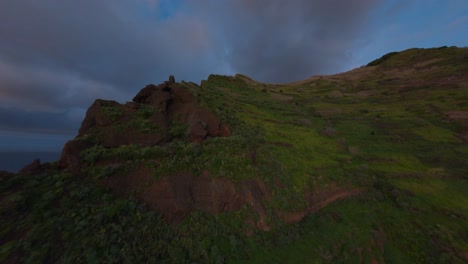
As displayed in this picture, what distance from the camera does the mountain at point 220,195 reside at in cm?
1115

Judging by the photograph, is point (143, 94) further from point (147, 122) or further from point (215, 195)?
point (215, 195)

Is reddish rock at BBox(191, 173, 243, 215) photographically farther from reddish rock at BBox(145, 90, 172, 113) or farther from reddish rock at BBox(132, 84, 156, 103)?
reddish rock at BBox(132, 84, 156, 103)

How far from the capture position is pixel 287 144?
2680cm

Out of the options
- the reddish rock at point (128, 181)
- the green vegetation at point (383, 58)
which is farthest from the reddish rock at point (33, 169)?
the green vegetation at point (383, 58)

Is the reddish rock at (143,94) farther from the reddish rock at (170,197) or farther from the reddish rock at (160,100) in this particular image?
the reddish rock at (170,197)

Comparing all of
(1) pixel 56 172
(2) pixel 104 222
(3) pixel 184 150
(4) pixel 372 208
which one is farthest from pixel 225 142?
(4) pixel 372 208

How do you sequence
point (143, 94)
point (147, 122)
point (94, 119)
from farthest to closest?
point (143, 94), point (147, 122), point (94, 119)

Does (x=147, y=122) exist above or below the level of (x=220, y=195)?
above

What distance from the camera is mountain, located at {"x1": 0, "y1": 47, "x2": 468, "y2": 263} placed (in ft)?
36.6

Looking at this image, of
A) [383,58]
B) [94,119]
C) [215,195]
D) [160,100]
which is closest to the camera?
[215,195]

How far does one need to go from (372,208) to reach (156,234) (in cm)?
1898

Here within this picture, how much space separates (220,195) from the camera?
50.6ft

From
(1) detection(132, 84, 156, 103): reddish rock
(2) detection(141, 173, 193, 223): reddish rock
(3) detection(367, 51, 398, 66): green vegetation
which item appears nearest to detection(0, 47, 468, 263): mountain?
(2) detection(141, 173, 193, 223): reddish rock

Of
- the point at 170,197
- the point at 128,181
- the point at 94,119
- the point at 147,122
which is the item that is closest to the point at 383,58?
the point at 147,122
